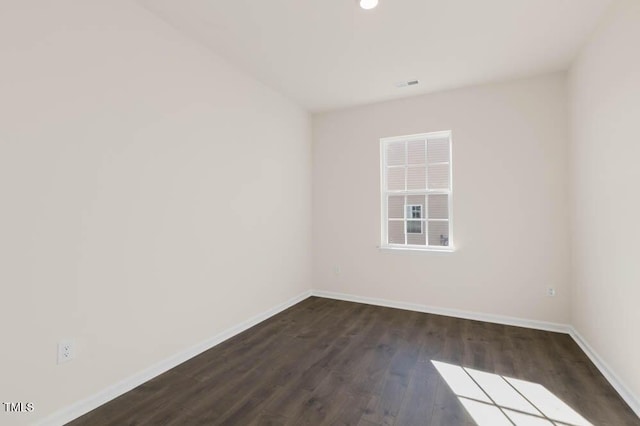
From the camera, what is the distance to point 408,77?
3389mm

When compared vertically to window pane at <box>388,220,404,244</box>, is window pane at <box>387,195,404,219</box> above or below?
above

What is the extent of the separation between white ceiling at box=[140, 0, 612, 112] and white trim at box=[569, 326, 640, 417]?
2.75 m

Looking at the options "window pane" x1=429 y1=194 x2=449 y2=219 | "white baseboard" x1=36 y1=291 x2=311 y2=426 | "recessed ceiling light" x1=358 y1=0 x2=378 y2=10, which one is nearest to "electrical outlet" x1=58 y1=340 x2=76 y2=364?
"white baseboard" x1=36 y1=291 x2=311 y2=426

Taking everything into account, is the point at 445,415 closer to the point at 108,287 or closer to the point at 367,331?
the point at 367,331

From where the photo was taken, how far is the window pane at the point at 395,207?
13.6 ft

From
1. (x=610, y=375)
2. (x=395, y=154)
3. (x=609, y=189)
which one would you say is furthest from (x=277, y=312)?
(x=609, y=189)

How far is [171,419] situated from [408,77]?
3758mm

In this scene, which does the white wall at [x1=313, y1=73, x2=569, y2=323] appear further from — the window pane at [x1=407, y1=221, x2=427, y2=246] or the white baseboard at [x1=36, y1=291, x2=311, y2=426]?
the white baseboard at [x1=36, y1=291, x2=311, y2=426]

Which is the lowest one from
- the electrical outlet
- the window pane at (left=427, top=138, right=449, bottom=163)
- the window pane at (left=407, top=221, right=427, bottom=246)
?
the electrical outlet

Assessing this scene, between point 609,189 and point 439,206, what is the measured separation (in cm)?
173

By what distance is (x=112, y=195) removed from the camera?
207 centimetres

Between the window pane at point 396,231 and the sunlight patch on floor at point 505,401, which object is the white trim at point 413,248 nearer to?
the window pane at point 396,231

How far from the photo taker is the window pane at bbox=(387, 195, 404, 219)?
4.16m

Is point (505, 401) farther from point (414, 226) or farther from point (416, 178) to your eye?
point (416, 178)
